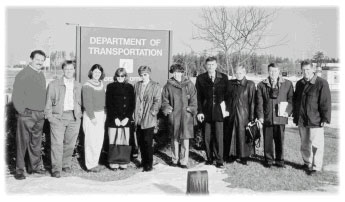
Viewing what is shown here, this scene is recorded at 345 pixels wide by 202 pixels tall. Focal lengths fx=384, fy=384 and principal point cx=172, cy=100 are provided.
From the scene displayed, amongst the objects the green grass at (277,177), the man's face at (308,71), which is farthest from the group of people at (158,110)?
the green grass at (277,177)

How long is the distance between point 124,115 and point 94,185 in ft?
4.44

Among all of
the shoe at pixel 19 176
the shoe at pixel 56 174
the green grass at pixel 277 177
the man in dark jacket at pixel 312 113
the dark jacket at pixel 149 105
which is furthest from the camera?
the dark jacket at pixel 149 105

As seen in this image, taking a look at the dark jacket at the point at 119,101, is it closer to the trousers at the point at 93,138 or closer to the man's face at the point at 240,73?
the trousers at the point at 93,138

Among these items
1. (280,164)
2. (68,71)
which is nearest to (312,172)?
(280,164)

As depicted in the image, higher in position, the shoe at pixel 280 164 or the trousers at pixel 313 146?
the trousers at pixel 313 146

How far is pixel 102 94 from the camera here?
691 centimetres

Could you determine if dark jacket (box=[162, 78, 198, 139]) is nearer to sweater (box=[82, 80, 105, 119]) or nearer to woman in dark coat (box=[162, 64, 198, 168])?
woman in dark coat (box=[162, 64, 198, 168])

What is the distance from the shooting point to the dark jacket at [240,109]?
7.26m

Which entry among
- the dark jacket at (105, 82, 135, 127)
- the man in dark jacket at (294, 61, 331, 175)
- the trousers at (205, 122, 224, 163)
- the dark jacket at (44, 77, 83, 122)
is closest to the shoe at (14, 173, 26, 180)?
the dark jacket at (44, 77, 83, 122)

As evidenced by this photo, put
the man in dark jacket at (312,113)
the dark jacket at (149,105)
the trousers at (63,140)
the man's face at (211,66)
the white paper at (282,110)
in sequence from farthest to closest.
→ the man's face at (211,66), the white paper at (282,110), the dark jacket at (149,105), the man in dark jacket at (312,113), the trousers at (63,140)

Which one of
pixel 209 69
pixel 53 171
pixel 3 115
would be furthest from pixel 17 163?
pixel 209 69

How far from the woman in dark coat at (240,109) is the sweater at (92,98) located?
2.36m

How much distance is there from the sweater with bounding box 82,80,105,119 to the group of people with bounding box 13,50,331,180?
0.02 metres

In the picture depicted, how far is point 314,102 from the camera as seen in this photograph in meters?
6.83
